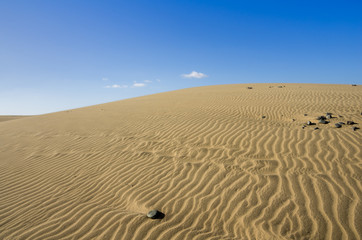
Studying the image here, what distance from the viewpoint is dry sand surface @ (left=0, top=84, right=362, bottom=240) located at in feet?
10.1

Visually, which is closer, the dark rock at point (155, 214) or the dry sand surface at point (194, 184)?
the dry sand surface at point (194, 184)

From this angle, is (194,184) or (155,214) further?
(194,184)

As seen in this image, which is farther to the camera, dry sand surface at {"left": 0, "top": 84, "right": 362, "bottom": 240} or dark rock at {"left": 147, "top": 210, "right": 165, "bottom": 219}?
dark rock at {"left": 147, "top": 210, "right": 165, "bottom": 219}

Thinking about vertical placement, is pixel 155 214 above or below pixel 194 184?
below

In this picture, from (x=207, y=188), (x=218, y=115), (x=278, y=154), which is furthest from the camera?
(x=218, y=115)

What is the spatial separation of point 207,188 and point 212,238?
1186 mm

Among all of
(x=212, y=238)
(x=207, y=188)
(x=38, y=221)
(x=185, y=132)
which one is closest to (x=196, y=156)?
(x=207, y=188)

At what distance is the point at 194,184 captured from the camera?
165 inches

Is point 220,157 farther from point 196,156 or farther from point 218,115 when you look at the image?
point 218,115

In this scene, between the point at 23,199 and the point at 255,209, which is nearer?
the point at 255,209

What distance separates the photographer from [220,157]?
5.20 metres

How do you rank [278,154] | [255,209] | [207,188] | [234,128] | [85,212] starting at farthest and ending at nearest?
[234,128]
[278,154]
[207,188]
[85,212]
[255,209]

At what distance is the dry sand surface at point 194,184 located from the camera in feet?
10.1

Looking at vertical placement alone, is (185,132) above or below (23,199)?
above
